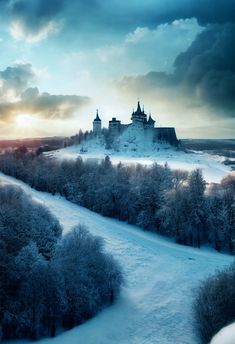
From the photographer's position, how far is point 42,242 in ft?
136

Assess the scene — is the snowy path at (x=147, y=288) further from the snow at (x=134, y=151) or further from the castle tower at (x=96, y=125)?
the castle tower at (x=96, y=125)

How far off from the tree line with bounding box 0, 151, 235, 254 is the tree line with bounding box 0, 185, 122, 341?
22.3 m

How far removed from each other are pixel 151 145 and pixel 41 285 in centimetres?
11756

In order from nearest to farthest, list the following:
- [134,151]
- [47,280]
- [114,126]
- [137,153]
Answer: [47,280]
[137,153]
[134,151]
[114,126]

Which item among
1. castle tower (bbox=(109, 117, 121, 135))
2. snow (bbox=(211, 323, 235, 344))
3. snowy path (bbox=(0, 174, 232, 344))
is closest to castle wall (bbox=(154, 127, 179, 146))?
castle tower (bbox=(109, 117, 121, 135))

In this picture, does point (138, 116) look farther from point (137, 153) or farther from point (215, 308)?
point (215, 308)

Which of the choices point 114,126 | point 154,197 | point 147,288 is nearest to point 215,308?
point 147,288

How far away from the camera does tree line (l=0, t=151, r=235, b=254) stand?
58.4 metres

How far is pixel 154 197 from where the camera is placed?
67188 mm

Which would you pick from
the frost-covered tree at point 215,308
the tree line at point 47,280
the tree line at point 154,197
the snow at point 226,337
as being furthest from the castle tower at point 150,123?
the snow at point 226,337

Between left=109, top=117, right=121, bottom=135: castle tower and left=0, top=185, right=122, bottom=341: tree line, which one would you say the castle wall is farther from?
left=0, top=185, right=122, bottom=341: tree line

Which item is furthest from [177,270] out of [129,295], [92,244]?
[92,244]

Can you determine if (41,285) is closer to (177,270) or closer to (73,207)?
(177,270)

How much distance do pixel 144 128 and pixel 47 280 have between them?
119m
